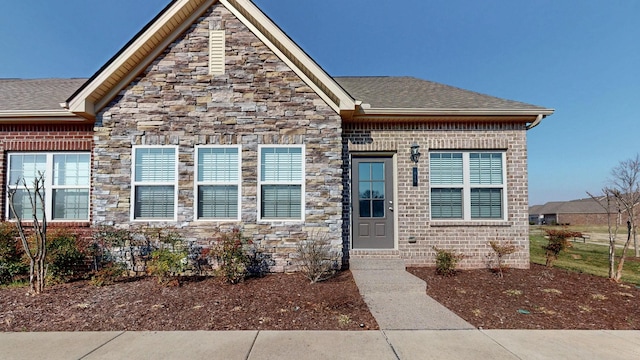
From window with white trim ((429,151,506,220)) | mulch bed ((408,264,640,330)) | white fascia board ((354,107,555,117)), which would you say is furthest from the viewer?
window with white trim ((429,151,506,220))

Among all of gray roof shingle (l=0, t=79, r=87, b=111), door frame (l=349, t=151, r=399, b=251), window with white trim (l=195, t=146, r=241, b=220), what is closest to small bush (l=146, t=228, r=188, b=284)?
window with white trim (l=195, t=146, r=241, b=220)

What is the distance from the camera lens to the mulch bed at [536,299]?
426 cm

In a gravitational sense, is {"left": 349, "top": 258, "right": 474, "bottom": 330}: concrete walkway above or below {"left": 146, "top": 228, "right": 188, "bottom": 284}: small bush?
→ below

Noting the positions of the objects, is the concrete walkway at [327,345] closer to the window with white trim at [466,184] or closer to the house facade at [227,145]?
the house facade at [227,145]

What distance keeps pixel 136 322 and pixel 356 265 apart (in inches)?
161

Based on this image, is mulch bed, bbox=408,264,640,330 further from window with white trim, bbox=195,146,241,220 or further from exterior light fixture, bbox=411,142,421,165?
window with white trim, bbox=195,146,241,220

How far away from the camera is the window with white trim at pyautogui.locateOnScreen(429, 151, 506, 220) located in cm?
728

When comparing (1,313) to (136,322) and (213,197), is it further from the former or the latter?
(213,197)

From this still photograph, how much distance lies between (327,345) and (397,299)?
1969mm

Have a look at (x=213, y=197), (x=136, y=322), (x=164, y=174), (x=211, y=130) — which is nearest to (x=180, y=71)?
(x=211, y=130)

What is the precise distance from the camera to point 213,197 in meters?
6.68

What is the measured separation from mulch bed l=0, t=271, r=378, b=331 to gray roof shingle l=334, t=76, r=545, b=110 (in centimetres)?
434

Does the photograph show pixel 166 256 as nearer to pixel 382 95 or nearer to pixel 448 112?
pixel 382 95

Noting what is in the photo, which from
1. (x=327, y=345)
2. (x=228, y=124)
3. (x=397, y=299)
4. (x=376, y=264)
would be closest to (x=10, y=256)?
(x=228, y=124)
